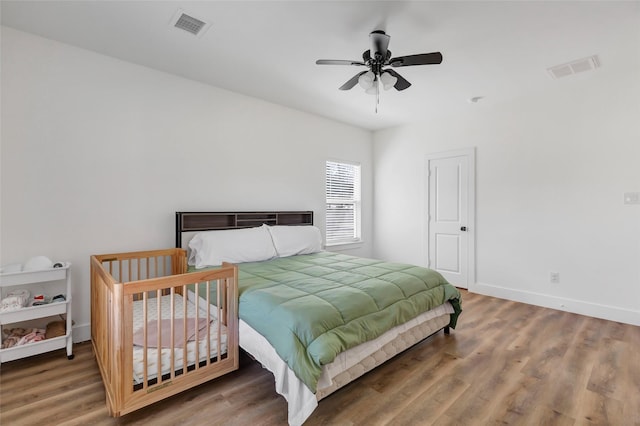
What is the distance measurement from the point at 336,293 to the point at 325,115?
3.30 meters

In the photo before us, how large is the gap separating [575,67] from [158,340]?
4.36 metres

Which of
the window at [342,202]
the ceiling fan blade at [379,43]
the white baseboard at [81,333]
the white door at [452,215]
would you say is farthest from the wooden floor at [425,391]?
the window at [342,202]

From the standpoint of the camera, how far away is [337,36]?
2523mm

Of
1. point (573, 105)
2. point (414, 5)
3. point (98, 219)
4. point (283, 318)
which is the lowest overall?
point (283, 318)

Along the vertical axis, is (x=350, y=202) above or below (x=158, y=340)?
above

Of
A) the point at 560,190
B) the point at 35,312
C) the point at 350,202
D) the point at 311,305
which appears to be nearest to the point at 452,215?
the point at 560,190

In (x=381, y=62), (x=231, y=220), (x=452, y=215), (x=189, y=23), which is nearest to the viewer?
(x=189, y=23)

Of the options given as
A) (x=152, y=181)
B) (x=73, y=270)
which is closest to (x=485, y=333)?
(x=152, y=181)

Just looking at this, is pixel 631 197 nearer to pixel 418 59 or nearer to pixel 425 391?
pixel 418 59

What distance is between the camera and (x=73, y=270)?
8.88ft

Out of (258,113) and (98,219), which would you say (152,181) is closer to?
(98,219)

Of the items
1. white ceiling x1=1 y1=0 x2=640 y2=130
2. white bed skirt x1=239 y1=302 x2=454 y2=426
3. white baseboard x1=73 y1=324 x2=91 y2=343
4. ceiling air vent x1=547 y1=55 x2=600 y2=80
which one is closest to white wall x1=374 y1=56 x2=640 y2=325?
ceiling air vent x1=547 y1=55 x2=600 y2=80

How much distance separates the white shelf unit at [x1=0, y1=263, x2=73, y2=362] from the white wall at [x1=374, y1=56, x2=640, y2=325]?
15.2 ft

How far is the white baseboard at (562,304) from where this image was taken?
3.19 m
